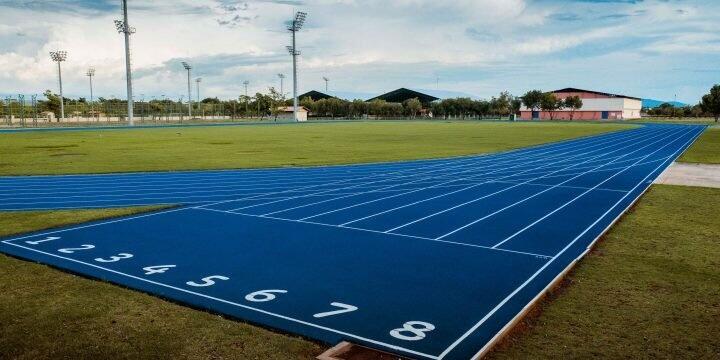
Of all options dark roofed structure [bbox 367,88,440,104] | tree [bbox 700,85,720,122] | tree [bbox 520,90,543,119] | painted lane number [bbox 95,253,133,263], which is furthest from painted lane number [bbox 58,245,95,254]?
dark roofed structure [bbox 367,88,440,104]

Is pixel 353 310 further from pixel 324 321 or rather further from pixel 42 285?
pixel 42 285

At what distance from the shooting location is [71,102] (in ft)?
345

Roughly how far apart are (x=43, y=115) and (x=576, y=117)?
97302mm

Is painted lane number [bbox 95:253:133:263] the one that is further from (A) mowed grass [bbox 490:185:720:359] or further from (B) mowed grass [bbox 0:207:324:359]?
(A) mowed grass [bbox 490:185:720:359]

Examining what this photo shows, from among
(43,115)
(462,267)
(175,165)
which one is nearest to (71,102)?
(43,115)

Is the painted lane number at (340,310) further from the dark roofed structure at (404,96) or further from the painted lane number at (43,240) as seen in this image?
the dark roofed structure at (404,96)

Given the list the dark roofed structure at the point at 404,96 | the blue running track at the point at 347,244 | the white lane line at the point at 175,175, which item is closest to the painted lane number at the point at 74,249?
the blue running track at the point at 347,244

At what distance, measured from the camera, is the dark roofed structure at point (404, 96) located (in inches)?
5659

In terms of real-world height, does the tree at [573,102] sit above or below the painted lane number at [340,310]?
above

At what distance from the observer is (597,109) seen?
116 m

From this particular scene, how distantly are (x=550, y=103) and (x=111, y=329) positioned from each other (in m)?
115

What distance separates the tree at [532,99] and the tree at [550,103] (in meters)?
1.25

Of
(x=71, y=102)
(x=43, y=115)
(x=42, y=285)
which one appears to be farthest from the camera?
(x=71, y=102)

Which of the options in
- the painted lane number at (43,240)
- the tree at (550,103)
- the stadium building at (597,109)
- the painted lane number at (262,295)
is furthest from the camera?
the stadium building at (597,109)
